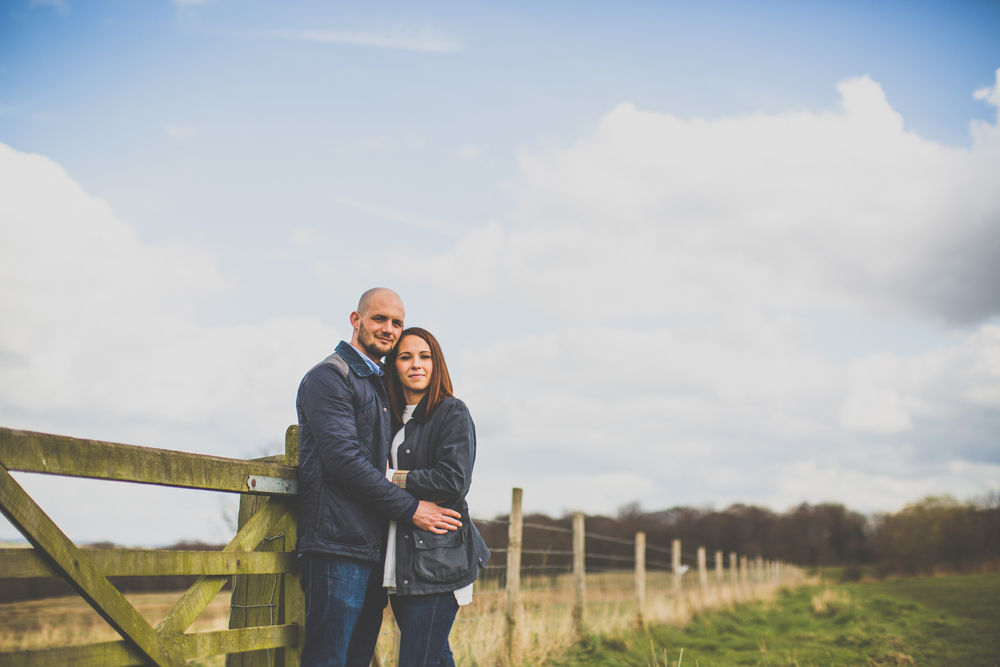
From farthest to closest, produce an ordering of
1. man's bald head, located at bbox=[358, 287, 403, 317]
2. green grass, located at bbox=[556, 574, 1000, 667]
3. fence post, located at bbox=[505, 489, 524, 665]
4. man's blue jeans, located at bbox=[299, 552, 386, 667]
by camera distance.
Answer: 1. green grass, located at bbox=[556, 574, 1000, 667]
2. fence post, located at bbox=[505, 489, 524, 665]
3. man's bald head, located at bbox=[358, 287, 403, 317]
4. man's blue jeans, located at bbox=[299, 552, 386, 667]

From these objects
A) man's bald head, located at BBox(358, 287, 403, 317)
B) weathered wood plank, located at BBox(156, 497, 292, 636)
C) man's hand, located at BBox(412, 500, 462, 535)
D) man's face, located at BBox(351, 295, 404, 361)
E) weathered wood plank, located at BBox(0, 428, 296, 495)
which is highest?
man's bald head, located at BBox(358, 287, 403, 317)

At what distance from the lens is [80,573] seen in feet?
6.07

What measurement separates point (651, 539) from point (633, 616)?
1934 inches

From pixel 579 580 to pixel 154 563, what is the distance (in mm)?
5610

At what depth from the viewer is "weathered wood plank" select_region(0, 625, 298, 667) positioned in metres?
1.77

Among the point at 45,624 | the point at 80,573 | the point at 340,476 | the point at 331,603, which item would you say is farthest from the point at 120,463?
the point at 45,624

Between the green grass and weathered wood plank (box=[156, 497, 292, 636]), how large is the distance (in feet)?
9.79

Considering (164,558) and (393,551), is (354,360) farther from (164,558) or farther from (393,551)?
(164,558)

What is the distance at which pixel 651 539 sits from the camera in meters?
54.8

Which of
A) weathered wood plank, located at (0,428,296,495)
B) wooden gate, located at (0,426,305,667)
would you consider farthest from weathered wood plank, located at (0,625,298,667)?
weathered wood plank, located at (0,428,296,495)

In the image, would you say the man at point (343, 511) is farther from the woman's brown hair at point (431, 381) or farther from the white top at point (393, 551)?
the woman's brown hair at point (431, 381)

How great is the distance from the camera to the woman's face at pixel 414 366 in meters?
2.77

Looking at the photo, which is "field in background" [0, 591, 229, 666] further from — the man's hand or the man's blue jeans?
the man's hand

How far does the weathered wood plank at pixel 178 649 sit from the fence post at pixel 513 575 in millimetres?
3124
